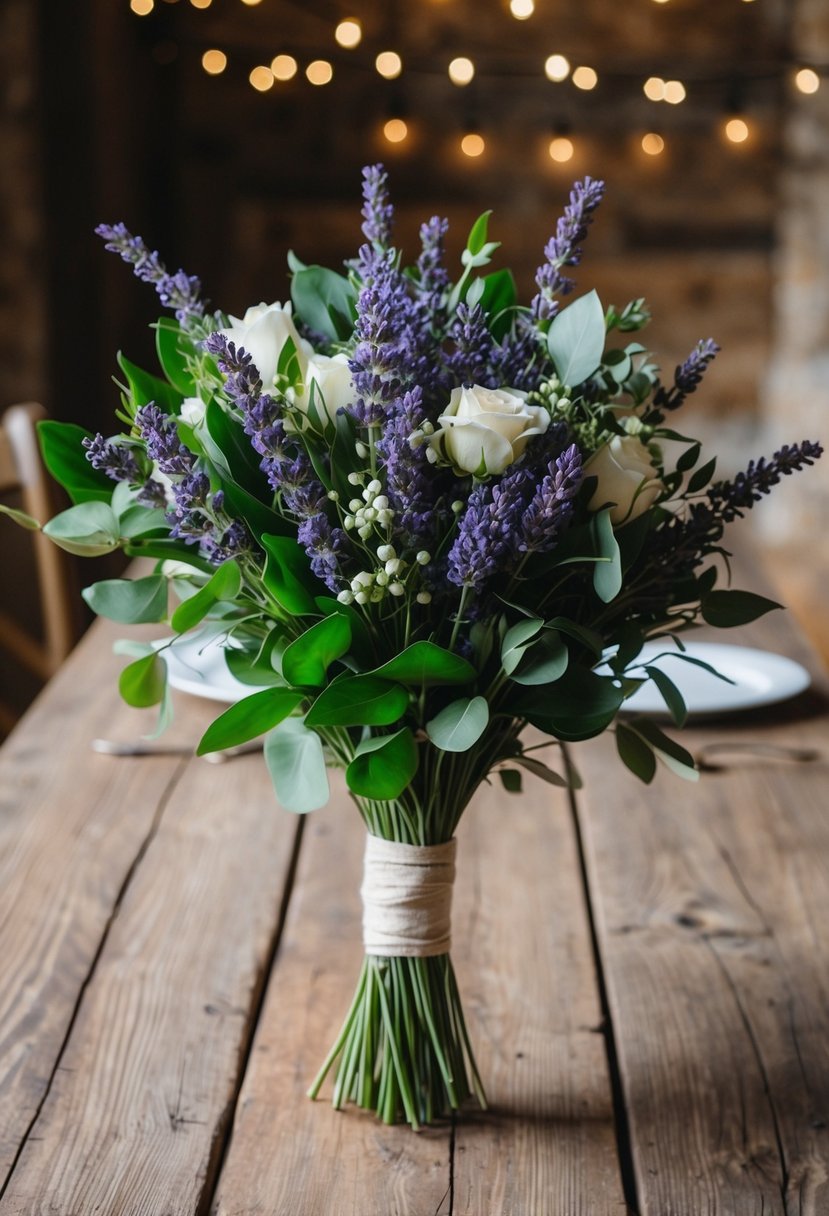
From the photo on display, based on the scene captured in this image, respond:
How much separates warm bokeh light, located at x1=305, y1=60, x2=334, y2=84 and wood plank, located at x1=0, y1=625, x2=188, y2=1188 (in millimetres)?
2674

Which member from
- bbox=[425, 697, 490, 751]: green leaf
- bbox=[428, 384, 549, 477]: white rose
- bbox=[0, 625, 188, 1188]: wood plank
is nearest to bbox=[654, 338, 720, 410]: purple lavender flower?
bbox=[428, 384, 549, 477]: white rose

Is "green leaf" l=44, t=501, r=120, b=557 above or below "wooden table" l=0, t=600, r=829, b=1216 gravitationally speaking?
above

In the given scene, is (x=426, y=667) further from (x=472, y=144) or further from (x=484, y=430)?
(x=472, y=144)

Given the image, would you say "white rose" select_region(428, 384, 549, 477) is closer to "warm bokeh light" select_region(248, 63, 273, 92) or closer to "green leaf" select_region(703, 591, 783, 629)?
"green leaf" select_region(703, 591, 783, 629)

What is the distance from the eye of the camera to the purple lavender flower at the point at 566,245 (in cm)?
72

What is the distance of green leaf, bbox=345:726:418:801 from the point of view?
70cm

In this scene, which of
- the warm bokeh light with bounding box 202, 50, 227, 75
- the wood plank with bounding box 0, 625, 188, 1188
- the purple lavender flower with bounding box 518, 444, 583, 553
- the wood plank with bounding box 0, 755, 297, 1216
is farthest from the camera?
the warm bokeh light with bounding box 202, 50, 227, 75

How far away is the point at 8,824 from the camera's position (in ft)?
3.98

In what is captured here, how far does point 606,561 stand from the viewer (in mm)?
683

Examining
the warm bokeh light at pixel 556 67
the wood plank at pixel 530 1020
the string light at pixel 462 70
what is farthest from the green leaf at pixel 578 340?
the warm bokeh light at pixel 556 67

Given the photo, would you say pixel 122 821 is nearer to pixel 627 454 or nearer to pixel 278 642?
pixel 278 642

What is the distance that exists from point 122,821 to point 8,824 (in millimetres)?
108

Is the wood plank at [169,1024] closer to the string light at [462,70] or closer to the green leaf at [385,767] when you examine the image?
the green leaf at [385,767]

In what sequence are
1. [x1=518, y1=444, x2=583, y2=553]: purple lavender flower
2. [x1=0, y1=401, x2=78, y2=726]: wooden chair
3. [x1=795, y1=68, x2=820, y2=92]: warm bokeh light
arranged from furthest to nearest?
[x1=795, y1=68, x2=820, y2=92]: warm bokeh light, [x1=0, y1=401, x2=78, y2=726]: wooden chair, [x1=518, y1=444, x2=583, y2=553]: purple lavender flower
